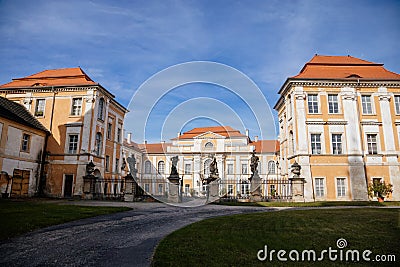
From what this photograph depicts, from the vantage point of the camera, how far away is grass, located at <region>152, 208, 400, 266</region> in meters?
4.48

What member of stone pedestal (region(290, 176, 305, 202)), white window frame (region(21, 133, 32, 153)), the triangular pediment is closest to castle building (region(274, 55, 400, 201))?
stone pedestal (region(290, 176, 305, 202))

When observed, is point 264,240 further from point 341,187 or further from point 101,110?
point 101,110

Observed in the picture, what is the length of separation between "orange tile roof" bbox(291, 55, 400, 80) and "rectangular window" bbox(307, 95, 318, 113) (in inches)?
67.9

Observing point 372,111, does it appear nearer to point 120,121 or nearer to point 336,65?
point 336,65

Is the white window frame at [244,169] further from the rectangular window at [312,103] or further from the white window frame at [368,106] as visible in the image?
the white window frame at [368,106]

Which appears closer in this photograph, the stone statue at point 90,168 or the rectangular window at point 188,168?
the stone statue at point 90,168

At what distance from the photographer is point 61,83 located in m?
25.7

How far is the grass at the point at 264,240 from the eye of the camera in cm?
448

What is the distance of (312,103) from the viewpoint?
79.2 feet

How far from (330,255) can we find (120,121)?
28.4m

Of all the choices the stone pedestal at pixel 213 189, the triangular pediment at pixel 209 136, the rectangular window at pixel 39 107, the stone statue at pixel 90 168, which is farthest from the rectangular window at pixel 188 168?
the rectangular window at pixel 39 107

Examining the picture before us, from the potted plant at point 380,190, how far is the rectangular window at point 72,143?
23905 mm

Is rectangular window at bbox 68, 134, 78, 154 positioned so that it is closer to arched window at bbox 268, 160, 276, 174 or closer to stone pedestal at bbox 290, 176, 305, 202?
stone pedestal at bbox 290, 176, 305, 202

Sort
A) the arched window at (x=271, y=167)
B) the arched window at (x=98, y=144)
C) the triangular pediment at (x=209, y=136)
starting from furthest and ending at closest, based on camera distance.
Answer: the triangular pediment at (x=209, y=136) < the arched window at (x=271, y=167) < the arched window at (x=98, y=144)
